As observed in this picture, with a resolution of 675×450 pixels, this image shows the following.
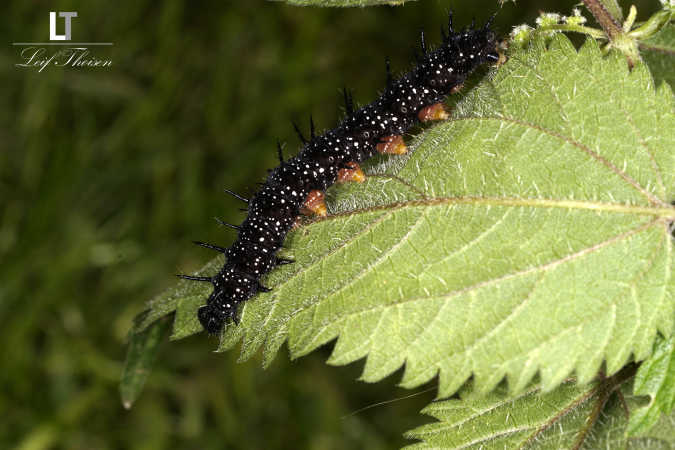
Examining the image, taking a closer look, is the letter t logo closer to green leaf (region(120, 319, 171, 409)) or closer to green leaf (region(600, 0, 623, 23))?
green leaf (region(120, 319, 171, 409))

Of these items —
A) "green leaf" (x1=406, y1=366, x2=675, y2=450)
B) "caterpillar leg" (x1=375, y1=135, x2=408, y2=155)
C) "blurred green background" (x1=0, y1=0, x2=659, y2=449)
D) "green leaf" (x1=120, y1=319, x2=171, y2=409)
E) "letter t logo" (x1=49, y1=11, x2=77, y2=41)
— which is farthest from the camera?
"letter t logo" (x1=49, y1=11, x2=77, y2=41)

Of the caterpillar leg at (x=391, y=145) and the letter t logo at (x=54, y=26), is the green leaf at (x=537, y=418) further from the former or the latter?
the letter t logo at (x=54, y=26)

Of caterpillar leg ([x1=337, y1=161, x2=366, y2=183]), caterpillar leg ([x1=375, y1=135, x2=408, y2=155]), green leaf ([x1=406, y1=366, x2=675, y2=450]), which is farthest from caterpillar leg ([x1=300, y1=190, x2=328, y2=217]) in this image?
green leaf ([x1=406, y1=366, x2=675, y2=450])

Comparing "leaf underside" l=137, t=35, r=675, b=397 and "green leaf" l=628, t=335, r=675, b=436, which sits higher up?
"leaf underside" l=137, t=35, r=675, b=397

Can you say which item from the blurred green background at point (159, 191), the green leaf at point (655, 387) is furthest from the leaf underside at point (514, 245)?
the blurred green background at point (159, 191)

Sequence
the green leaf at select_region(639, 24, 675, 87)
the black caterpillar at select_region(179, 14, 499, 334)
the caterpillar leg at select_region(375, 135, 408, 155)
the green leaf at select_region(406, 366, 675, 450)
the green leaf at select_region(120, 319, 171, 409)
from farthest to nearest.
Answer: the green leaf at select_region(120, 319, 171, 409) → the green leaf at select_region(639, 24, 675, 87) → the caterpillar leg at select_region(375, 135, 408, 155) → the black caterpillar at select_region(179, 14, 499, 334) → the green leaf at select_region(406, 366, 675, 450)

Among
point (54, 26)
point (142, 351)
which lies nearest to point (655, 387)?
point (142, 351)

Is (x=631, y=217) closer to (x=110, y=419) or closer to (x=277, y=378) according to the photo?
(x=277, y=378)
